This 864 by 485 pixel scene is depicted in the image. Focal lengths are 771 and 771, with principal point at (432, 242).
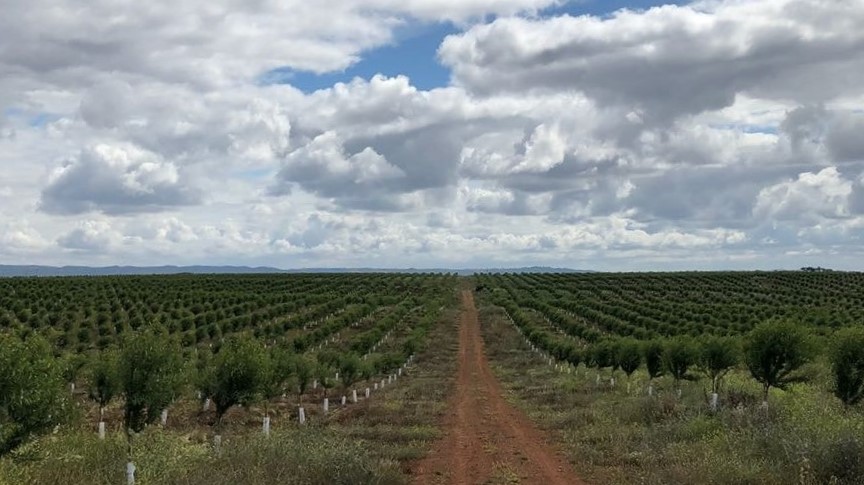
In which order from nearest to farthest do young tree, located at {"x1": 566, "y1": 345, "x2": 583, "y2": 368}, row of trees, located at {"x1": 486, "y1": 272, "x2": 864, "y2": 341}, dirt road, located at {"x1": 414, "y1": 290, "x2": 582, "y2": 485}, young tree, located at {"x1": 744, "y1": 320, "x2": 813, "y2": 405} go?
1. dirt road, located at {"x1": 414, "y1": 290, "x2": 582, "y2": 485}
2. young tree, located at {"x1": 744, "y1": 320, "x2": 813, "y2": 405}
3. young tree, located at {"x1": 566, "y1": 345, "x2": 583, "y2": 368}
4. row of trees, located at {"x1": 486, "y1": 272, "x2": 864, "y2": 341}

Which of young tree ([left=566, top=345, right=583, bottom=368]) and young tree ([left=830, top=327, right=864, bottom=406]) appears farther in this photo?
young tree ([left=566, top=345, right=583, bottom=368])

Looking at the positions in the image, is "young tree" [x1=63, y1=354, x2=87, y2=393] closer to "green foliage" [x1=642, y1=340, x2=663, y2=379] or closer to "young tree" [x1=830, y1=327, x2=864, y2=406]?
"green foliage" [x1=642, y1=340, x2=663, y2=379]

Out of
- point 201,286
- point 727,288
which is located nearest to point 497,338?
point 201,286

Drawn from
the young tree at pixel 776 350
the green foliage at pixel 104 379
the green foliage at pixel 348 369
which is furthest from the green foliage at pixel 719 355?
the green foliage at pixel 104 379

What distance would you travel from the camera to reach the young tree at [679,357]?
1591 inches

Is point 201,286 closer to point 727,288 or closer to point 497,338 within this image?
point 497,338

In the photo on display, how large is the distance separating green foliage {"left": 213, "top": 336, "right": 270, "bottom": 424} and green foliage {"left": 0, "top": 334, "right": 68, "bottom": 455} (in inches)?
493

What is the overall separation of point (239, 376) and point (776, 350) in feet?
67.2

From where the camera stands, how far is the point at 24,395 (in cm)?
1422

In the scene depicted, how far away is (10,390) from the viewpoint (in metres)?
14.2

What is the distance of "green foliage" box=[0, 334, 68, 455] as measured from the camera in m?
14.1

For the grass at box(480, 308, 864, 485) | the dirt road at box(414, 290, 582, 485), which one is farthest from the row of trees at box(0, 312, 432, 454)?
the grass at box(480, 308, 864, 485)

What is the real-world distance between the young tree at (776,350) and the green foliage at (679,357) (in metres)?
8.91

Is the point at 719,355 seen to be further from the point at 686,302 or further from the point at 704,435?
the point at 686,302
